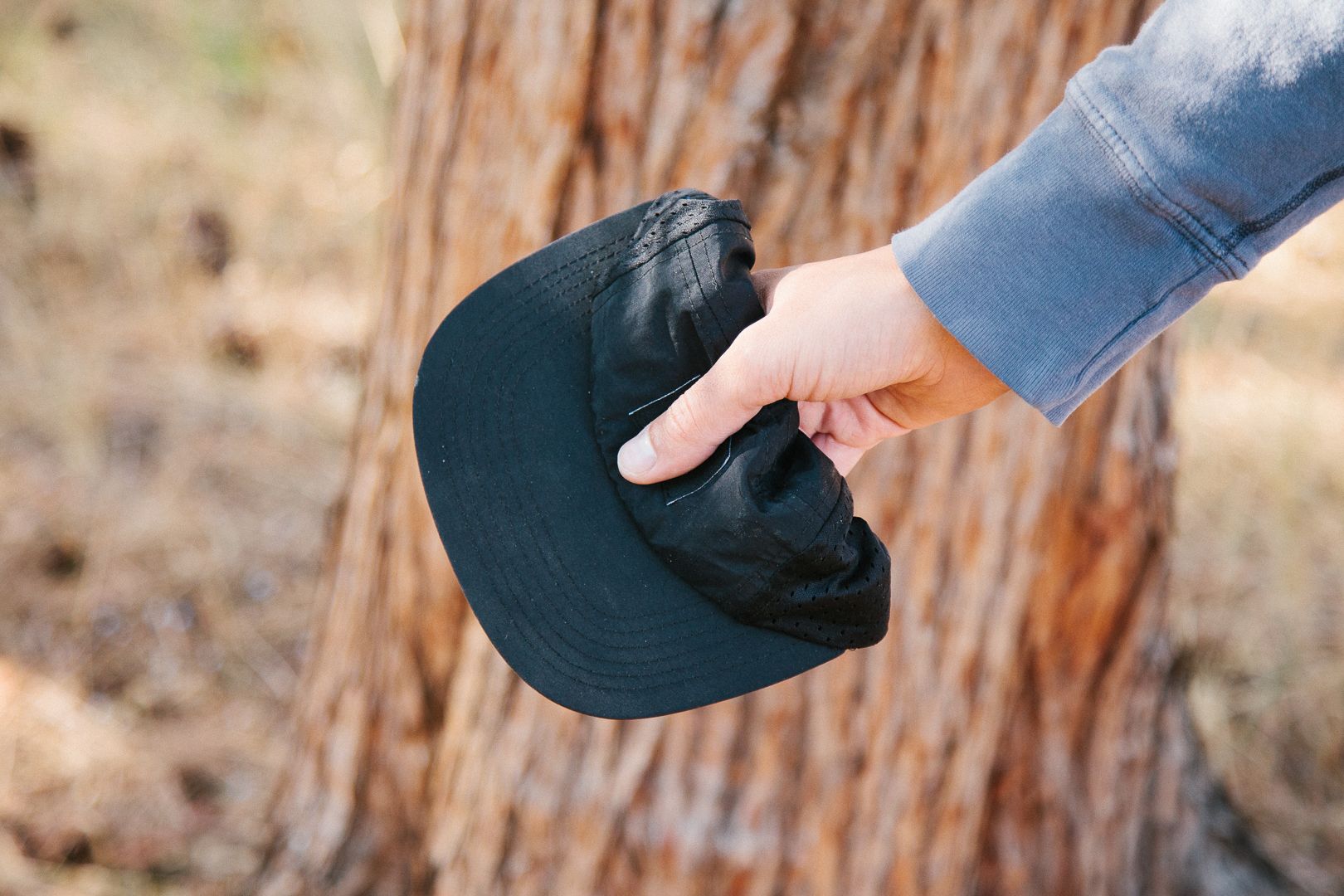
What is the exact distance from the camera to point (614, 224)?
1.08m

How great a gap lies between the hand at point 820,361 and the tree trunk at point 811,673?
44cm

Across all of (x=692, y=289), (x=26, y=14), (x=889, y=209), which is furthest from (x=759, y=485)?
(x=26, y=14)

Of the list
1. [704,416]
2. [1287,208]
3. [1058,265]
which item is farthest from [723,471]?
[1287,208]

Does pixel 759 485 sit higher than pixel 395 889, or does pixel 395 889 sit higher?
pixel 759 485

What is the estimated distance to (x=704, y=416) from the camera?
3.18ft

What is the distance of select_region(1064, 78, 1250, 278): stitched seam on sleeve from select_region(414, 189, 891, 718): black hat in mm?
340

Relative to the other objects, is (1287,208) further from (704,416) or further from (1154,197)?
(704,416)

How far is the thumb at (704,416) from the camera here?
0.95 metres

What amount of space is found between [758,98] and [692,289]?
0.45 m

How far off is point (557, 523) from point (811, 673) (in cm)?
63

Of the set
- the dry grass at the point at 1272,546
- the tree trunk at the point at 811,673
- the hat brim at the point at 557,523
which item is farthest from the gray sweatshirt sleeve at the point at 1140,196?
the dry grass at the point at 1272,546

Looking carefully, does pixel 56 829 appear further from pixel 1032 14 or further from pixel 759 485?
pixel 1032 14

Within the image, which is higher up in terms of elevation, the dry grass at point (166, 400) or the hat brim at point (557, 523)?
the hat brim at point (557, 523)

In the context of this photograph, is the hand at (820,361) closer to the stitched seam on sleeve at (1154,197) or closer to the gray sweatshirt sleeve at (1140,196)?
the gray sweatshirt sleeve at (1140,196)
